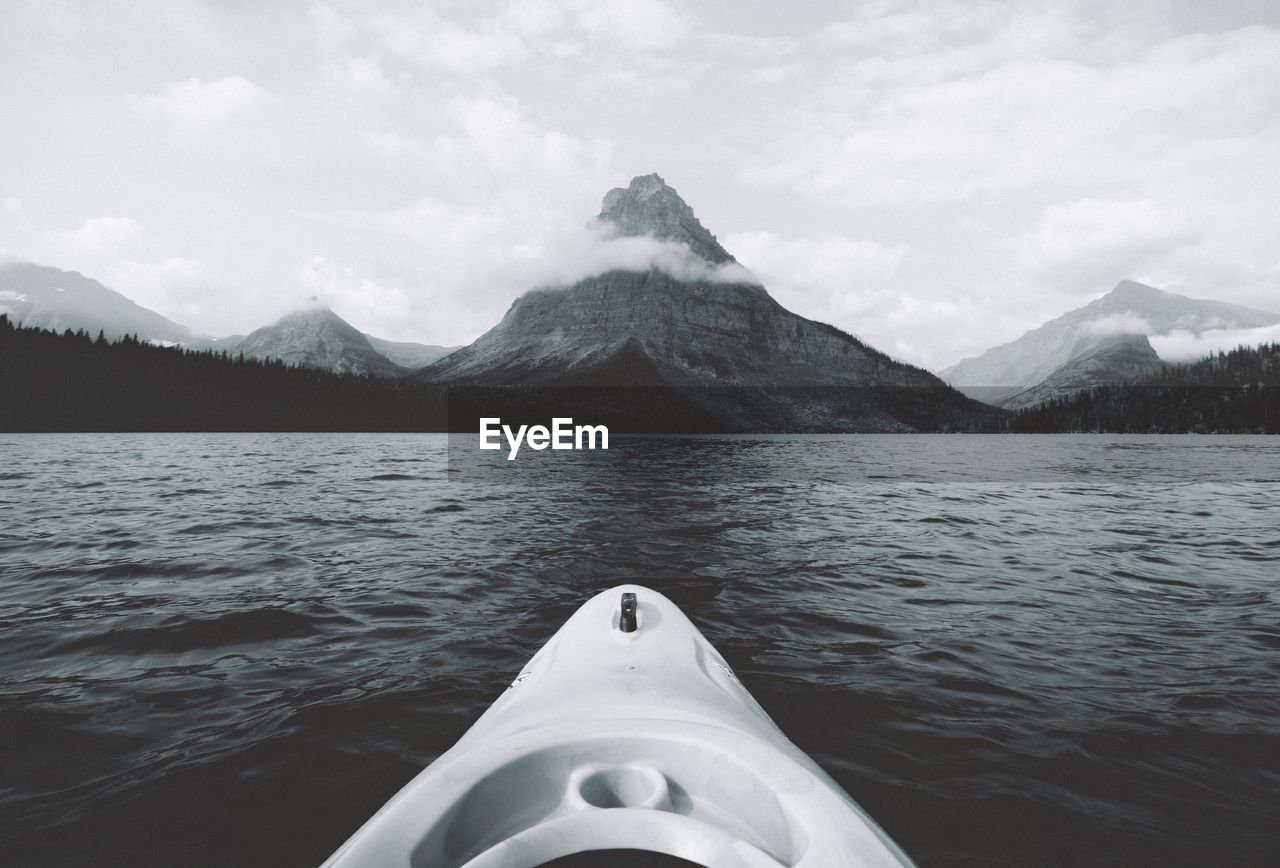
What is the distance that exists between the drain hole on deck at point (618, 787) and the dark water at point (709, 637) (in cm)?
217

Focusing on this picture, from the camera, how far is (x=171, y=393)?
12088 centimetres

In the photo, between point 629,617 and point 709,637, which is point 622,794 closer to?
point 629,617

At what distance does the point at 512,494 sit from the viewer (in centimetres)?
2631

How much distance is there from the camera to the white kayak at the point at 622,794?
9.30 ft

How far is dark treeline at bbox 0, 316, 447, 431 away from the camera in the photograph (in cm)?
10831

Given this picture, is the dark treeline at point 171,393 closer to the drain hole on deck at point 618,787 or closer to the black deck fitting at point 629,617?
the black deck fitting at point 629,617

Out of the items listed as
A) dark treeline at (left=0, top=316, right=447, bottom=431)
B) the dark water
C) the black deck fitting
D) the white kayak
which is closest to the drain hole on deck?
the white kayak

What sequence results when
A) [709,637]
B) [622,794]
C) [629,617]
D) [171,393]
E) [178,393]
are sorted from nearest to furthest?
1. [622,794]
2. [629,617]
3. [709,637]
4. [171,393]
5. [178,393]

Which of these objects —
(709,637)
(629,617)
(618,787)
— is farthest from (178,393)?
(618,787)

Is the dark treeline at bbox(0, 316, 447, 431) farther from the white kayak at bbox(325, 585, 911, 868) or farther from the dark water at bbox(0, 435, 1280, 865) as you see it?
the white kayak at bbox(325, 585, 911, 868)

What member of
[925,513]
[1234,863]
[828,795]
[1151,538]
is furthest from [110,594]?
[1151,538]

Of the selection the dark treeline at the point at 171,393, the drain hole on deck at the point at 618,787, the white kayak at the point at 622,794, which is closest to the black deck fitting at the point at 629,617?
the white kayak at the point at 622,794

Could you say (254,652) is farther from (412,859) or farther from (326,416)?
(326,416)

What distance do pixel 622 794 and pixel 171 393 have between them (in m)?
154
